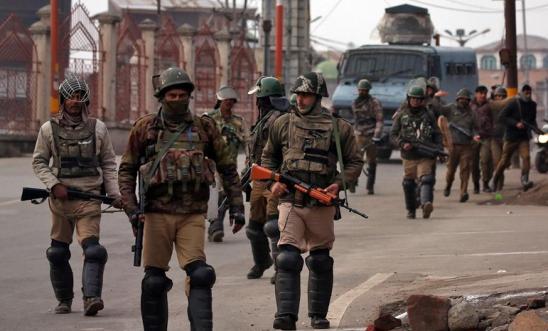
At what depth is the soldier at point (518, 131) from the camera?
2422 centimetres

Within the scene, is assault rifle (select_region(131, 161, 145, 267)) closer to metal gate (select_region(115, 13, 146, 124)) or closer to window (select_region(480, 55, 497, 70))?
metal gate (select_region(115, 13, 146, 124))

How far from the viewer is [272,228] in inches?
470

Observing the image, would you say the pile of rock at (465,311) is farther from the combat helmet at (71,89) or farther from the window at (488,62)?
the window at (488,62)

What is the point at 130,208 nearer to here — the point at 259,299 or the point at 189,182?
the point at 189,182

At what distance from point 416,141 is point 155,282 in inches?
419

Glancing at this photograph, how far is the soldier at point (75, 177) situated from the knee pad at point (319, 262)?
5.31 feet

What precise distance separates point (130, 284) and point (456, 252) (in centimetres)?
Answer: 350

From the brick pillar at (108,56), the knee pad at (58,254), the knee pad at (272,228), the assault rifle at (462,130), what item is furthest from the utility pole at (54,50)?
the knee pad at (58,254)

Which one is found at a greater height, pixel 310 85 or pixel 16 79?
pixel 16 79

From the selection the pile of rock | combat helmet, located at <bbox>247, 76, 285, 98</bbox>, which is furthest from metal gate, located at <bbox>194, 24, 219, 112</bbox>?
the pile of rock

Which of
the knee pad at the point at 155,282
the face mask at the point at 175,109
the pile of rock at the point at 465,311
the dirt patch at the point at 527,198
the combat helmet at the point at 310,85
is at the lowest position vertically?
the pile of rock at the point at 465,311

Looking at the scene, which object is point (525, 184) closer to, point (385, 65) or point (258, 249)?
point (258, 249)

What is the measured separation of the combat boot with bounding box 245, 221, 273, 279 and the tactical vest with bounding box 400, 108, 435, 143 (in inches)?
247

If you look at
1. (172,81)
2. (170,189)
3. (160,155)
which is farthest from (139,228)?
(172,81)
